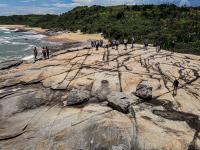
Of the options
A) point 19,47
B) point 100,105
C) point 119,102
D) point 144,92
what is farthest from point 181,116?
point 19,47

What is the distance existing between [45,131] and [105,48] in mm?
29273

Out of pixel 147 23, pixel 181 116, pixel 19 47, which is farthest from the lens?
pixel 147 23

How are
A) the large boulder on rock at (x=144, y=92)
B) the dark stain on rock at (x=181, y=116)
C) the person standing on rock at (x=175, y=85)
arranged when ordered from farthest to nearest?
the person standing on rock at (x=175, y=85) → the large boulder on rock at (x=144, y=92) → the dark stain on rock at (x=181, y=116)

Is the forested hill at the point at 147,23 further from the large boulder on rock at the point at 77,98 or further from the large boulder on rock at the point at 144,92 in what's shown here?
the large boulder on rock at the point at 77,98

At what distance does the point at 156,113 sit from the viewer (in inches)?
1045

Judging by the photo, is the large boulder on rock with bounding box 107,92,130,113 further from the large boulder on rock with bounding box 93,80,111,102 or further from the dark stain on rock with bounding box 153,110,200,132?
the dark stain on rock with bounding box 153,110,200,132

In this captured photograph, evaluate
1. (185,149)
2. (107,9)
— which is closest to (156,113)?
(185,149)

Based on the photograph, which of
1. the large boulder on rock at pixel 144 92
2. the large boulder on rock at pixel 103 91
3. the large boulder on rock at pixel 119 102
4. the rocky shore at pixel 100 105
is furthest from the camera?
the large boulder on rock at pixel 103 91

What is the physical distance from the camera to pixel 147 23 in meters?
95.9

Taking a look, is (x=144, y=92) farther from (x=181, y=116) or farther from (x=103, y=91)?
(x=181, y=116)

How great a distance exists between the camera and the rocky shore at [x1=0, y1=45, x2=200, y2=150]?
22078 millimetres

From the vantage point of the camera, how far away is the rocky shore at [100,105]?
22078mm

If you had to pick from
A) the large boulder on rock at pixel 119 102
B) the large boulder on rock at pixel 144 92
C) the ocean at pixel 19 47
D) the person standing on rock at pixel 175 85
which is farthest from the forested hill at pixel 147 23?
the large boulder on rock at pixel 119 102

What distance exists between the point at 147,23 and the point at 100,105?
2854 inches
